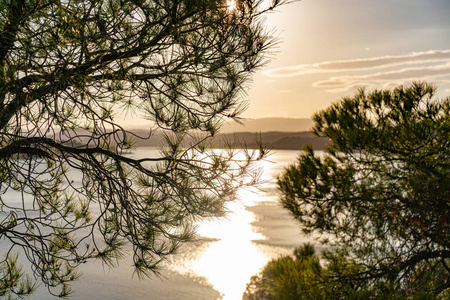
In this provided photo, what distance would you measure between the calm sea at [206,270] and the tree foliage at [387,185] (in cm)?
382

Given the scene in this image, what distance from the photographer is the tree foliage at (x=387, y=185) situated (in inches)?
219

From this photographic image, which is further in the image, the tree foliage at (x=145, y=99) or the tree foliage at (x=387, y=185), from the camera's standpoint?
the tree foliage at (x=387, y=185)

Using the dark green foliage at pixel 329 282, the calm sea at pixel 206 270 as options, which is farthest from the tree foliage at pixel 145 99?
the calm sea at pixel 206 270

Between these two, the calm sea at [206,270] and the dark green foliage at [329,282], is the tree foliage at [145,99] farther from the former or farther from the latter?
the calm sea at [206,270]

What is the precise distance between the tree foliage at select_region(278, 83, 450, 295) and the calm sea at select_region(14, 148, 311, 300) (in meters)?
3.82

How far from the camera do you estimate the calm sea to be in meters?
12.7

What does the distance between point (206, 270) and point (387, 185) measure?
9660 mm

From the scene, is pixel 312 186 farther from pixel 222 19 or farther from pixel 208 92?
pixel 222 19

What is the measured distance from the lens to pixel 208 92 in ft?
11.3

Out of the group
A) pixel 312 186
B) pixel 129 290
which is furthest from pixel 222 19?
pixel 129 290

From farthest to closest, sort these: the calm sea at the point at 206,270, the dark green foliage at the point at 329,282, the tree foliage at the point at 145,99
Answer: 1. the calm sea at the point at 206,270
2. the dark green foliage at the point at 329,282
3. the tree foliage at the point at 145,99

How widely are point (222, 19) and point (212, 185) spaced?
1236mm

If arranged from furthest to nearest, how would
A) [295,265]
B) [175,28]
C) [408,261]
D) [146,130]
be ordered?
[295,265], [408,261], [146,130], [175,28]

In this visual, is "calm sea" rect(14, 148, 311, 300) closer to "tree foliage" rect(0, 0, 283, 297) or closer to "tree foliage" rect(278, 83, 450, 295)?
"tree foliage" rect(278, 83, 450, 295)
